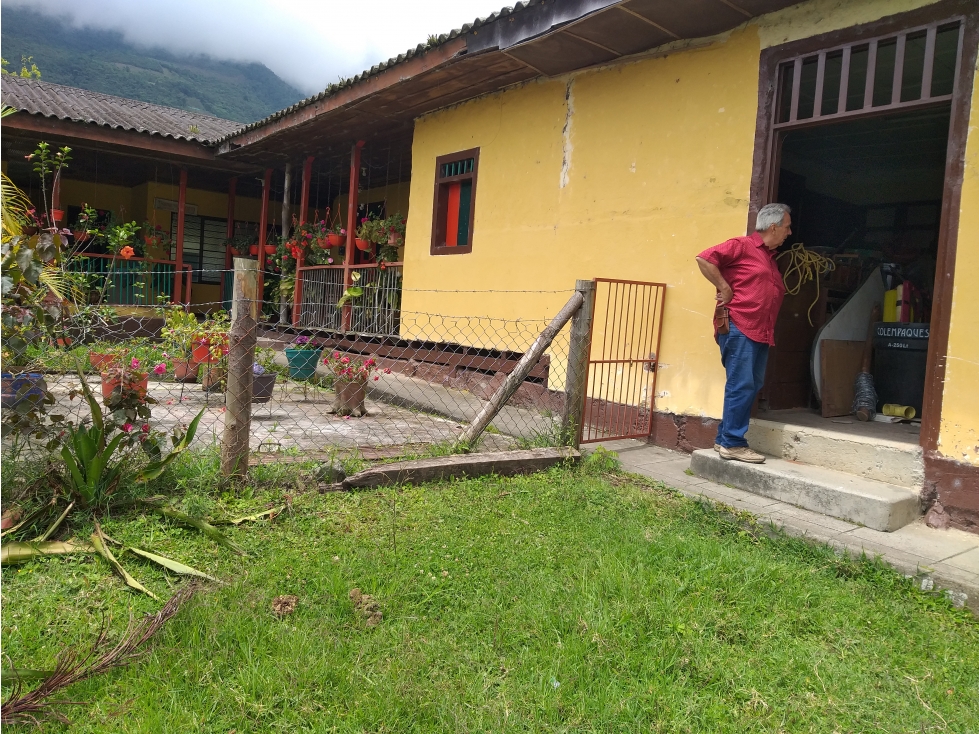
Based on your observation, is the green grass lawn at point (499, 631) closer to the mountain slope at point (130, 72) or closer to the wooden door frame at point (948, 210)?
the wooden door frame at point (948, 210)

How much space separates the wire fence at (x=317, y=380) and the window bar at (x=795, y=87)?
243 centimetres

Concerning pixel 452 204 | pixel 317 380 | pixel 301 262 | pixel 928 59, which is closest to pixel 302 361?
pixel 317 380

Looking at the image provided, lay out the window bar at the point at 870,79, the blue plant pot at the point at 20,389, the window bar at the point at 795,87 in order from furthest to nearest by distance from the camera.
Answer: the window bar at the point at 795,87
the window bar at the point at 870,79
the blue plant pot at the point at 20,389

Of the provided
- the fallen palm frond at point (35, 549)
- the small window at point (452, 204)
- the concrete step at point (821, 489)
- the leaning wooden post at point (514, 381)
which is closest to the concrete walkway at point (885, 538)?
the concrete step at point (821, 489)

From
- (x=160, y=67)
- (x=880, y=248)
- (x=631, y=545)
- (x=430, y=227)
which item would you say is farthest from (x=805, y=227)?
(x=160, y=67)

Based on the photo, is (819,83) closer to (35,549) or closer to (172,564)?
(172,564)

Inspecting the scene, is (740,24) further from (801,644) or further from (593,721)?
(593,721)

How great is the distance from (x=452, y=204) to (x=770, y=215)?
4781 mm

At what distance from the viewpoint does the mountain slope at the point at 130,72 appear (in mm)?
58562

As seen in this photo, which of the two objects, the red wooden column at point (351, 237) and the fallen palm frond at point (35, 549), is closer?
the fallen palm frond at point (35, 549)

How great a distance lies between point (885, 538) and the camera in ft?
12.2

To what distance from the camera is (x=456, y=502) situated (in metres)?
3.89

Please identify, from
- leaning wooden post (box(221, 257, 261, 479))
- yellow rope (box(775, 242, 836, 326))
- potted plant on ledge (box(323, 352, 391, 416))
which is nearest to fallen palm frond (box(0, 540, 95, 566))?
leaning wooden post (box(221, 257, 261, 479))

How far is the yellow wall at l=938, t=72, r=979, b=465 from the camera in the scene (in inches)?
154
